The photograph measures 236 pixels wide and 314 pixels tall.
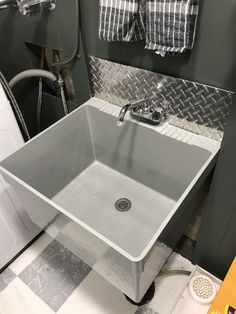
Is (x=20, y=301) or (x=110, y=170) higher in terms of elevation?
(x=110, y=170)

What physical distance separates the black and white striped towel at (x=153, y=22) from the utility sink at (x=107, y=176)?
1.18ft

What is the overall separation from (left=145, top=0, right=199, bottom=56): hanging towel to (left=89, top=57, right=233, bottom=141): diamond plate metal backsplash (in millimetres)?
168

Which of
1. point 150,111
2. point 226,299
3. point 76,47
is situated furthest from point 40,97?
point 226,299

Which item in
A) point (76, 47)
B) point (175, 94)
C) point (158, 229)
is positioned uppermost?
point (76, 47)

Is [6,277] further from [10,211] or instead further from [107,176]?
[107,176]

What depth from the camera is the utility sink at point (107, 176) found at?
3.16 ft

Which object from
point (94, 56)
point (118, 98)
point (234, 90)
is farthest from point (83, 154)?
point (234, 90)

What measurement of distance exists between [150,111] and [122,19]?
388mm

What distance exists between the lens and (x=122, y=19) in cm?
84

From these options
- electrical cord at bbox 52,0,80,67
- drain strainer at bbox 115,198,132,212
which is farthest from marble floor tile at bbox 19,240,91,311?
electrical cord at bbox 52,0,80,67

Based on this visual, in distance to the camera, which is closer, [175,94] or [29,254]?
[175,94]

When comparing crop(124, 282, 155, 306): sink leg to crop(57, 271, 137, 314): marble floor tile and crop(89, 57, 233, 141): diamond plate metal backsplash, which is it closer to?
crop(57, 271, 137, 314): marble floor tile

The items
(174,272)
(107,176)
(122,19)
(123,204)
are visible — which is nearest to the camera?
(122,19)

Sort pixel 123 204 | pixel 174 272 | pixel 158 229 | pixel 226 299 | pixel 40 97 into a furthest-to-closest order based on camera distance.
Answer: pixel 40 97 < pixel 174 272 < pixel 123 204 < pixel 226 299 < pixel 158 229
